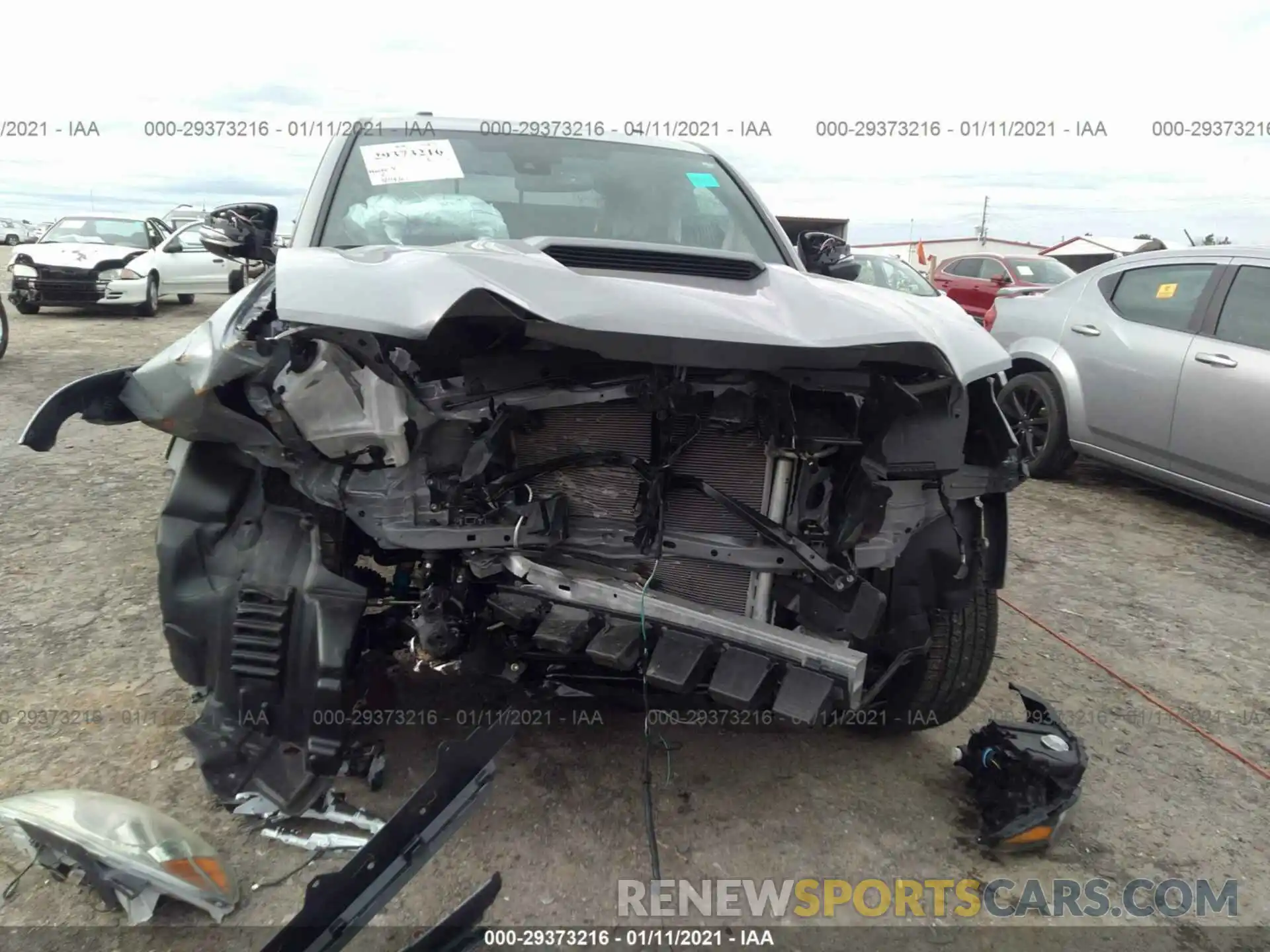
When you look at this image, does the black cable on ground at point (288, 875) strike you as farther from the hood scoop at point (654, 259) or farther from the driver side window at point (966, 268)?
the driver side window at point (966, 268)

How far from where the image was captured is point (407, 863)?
173 centimetres

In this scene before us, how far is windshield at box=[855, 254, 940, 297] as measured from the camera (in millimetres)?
9453

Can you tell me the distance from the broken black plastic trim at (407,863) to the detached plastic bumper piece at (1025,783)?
4.37ft

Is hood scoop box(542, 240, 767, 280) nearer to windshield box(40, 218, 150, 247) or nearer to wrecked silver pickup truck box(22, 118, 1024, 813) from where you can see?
wrecked silver pickup truck box(22, 118, 1024, 813)

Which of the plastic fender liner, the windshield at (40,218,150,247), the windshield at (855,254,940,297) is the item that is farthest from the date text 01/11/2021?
the windshield at (40,218,150,247)

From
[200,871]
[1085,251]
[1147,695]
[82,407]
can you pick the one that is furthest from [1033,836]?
[1085,251]

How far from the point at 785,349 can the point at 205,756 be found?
5.79 feet

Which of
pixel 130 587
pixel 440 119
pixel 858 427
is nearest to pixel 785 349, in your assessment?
pixel 858 427

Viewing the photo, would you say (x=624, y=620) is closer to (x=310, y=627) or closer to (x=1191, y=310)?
(x=310, y=627)

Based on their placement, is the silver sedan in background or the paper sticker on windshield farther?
the silver sedan in background

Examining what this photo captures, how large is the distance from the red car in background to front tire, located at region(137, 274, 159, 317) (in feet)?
37.0

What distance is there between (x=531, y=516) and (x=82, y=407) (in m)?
1.11

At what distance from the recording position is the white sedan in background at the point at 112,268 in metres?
11.1

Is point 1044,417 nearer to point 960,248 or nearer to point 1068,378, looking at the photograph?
point 1068,378
